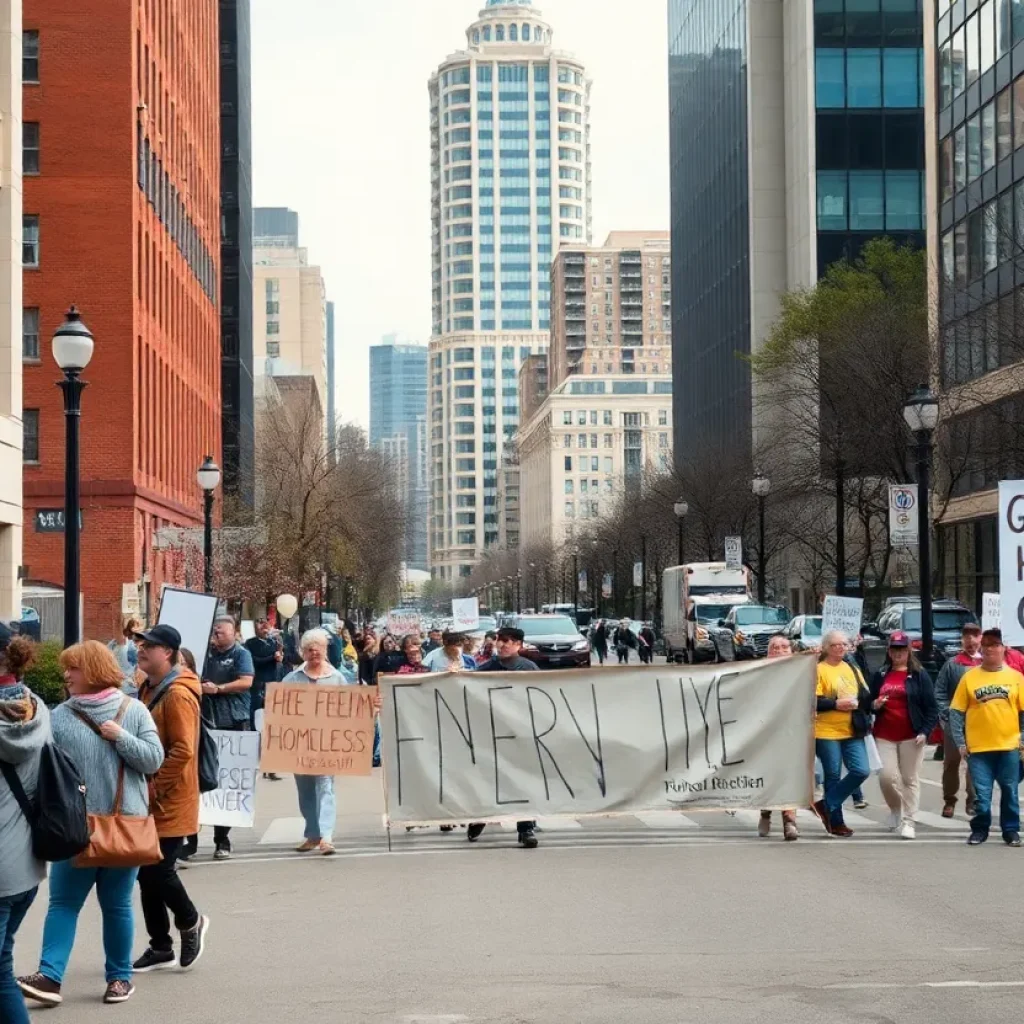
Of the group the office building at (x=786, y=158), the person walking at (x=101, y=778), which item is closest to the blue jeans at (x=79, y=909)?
the person walking at (x=101, y=778)

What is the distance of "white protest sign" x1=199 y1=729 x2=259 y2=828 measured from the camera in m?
14.9

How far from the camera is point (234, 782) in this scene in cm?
1503

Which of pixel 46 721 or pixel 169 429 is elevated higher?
pixel 169 429

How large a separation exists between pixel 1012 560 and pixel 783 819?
3329mm

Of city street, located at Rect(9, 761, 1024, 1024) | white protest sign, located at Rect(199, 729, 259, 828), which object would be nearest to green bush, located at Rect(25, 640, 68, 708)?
city street, located at Rect(9, 761, 1024, 1024)

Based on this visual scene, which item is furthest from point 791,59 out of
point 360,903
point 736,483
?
point 360,903

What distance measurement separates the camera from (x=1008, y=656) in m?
17.2

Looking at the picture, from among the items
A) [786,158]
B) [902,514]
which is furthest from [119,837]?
[786,158]

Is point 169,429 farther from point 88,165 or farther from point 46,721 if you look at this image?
point 46,721

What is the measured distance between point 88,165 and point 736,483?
3405cm

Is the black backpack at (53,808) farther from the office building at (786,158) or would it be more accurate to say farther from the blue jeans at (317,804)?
the office building at (786,158)

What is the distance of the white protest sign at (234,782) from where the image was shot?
48.9 feet

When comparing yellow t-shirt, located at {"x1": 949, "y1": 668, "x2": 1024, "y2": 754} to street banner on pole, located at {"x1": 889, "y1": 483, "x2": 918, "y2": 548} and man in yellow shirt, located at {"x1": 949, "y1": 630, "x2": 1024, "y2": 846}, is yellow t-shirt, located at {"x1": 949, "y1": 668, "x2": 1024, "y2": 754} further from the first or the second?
street banner on pole, located at {"x1": 889, "y1": 483, "x2": 918, "y2": 548}

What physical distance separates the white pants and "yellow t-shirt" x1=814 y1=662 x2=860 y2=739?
45 cm
